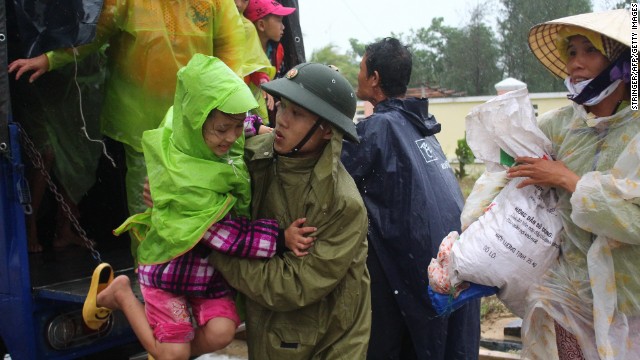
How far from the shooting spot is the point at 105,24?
3.43 m

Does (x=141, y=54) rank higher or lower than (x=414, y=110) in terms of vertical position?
higher

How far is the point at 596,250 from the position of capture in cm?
243

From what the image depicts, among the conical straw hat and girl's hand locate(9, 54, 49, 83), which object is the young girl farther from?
the conical straw hat

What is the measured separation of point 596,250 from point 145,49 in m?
2.28

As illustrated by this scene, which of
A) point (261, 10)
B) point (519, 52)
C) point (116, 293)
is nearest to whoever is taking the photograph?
point (116, 293)

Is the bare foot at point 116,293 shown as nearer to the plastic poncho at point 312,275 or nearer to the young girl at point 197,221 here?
the young girl at point 197,221

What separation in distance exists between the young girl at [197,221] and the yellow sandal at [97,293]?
0.22 metres

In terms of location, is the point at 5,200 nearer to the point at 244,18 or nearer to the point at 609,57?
the point at 244,18

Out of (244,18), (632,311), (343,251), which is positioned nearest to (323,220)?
(343,251)

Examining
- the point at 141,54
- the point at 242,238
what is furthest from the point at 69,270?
the point at 242,238

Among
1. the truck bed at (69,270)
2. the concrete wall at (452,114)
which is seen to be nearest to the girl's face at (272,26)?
the truck bed at (69,270)

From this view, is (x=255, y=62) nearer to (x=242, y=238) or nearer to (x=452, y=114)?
(x=242, y=238)

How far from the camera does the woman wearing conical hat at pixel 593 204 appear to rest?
2.34 metres

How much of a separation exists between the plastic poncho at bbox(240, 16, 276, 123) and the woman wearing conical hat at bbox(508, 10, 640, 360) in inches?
70.6
